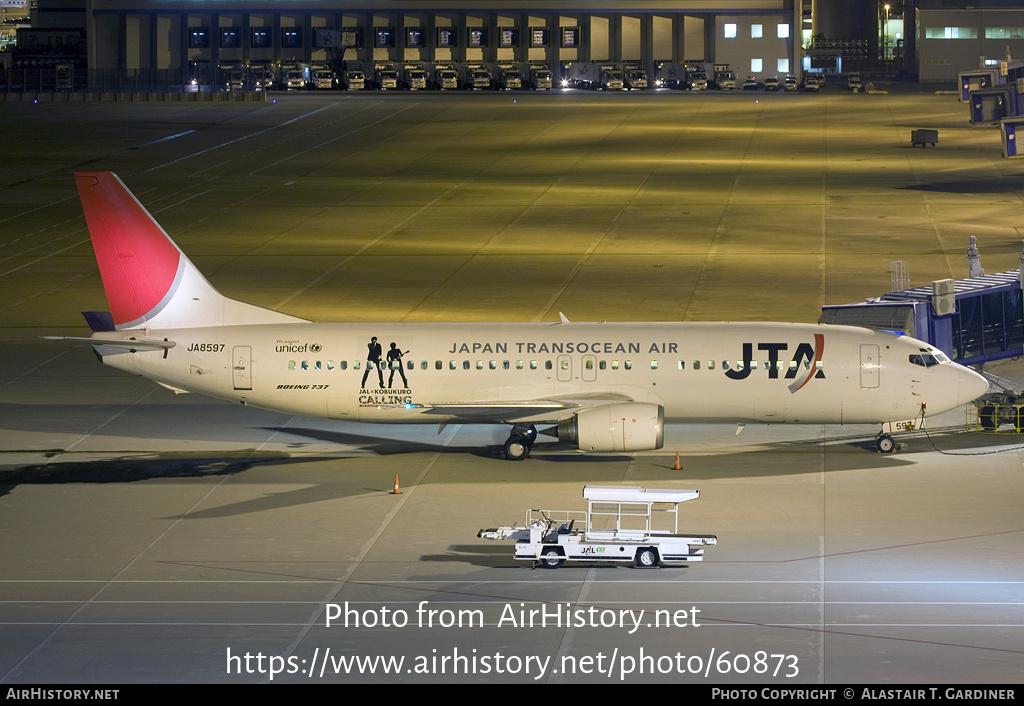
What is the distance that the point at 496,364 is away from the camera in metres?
42.3

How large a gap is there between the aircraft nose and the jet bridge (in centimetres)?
445

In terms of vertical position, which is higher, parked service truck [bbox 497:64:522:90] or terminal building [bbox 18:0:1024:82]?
terminal building [bbox 18:0:1024:82]

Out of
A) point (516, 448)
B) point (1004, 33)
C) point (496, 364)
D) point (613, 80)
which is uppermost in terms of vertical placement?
point (1004, 33)

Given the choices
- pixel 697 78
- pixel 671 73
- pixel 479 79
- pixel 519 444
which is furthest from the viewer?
pixel 671 73

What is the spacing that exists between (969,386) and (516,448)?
12.5m

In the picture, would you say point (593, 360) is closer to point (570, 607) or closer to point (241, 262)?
point (570, 607)

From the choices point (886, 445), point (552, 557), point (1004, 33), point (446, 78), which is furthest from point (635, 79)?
point (552, 557)

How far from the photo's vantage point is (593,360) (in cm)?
4191

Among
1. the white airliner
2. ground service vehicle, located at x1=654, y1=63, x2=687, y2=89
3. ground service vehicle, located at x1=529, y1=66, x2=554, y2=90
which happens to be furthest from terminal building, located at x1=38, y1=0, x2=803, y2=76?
the white airliner

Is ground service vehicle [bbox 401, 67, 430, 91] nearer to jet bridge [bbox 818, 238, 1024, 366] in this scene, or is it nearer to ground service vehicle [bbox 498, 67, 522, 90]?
ground service vehicle [bbox 498, 67, 522, 90]

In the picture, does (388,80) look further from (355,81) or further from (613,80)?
(613,80)

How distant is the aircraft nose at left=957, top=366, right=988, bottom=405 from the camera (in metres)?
41.9

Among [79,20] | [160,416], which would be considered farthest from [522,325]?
[79,20]
